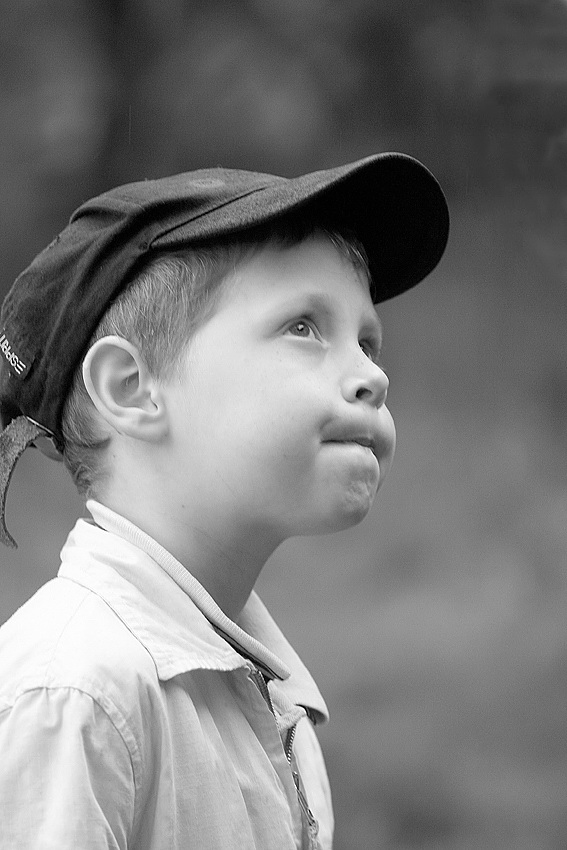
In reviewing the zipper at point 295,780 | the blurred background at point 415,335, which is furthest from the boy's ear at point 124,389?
the blurred background at point 415,335

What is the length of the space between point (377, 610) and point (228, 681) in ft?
1.49

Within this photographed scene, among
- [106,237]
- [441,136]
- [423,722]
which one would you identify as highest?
[441,136]

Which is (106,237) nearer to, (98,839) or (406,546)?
(98,839)

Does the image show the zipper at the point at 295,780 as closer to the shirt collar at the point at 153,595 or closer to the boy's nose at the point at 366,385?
the shirt collar at the point at 153,595

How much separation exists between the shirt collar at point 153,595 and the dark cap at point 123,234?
7cm

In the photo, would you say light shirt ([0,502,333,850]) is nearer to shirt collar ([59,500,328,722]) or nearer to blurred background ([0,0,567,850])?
shirt collar ([59,500,328,722])

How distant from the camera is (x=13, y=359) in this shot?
0.52m

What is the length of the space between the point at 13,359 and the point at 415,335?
526 millimetres

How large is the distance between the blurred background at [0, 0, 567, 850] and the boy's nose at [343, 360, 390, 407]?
452 millimetres

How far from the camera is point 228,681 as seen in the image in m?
0.47

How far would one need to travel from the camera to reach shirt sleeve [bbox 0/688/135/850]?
1.23 feet

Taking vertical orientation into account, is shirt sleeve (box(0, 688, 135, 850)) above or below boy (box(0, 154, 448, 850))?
below

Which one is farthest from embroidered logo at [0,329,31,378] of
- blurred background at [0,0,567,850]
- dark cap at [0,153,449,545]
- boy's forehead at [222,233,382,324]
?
blurred background at [0,0,567,850]

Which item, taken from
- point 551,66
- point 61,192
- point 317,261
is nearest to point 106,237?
point 317,261
